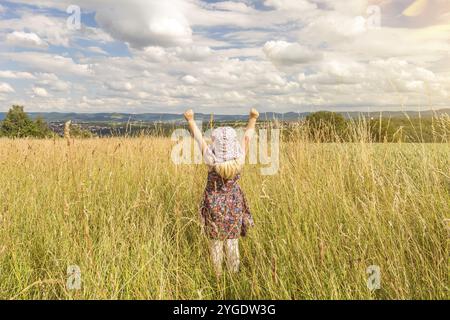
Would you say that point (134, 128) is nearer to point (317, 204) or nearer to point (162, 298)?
point (317, 204)

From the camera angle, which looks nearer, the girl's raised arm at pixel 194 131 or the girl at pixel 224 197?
the girl at pixel 224 197

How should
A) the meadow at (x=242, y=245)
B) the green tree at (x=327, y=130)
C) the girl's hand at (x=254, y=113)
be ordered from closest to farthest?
the meadow at (x=242, y=245)
the girl's hand at (x=254, y=113)
the green tree at (x=327, y=130)

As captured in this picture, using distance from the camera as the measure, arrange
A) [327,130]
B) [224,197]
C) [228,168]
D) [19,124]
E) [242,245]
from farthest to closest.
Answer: [19,124] → [327,130] → [242,245] → [224,197] → [228,168]

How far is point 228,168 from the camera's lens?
8.04ft

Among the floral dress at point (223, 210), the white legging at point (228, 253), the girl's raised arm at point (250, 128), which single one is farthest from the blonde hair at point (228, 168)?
the white legging at point (228, 253)

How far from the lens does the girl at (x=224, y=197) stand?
2.46 m

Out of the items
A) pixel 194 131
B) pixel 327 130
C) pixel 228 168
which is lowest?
pixel 228 168

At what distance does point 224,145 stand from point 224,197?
41 centimetres

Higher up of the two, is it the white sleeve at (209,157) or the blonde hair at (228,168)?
the white sleeve at (209,157)

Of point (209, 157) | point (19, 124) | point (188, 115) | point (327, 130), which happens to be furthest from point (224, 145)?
point (19, 124)

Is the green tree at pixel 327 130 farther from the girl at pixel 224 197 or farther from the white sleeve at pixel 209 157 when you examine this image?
the white sleeve at pixel 209 157

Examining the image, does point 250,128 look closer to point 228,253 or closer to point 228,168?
point 228,168

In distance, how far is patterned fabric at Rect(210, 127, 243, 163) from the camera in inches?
97.7
